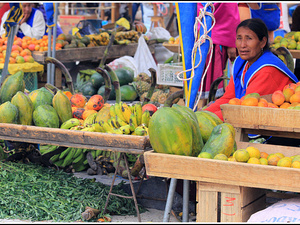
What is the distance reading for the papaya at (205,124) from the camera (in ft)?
8.43

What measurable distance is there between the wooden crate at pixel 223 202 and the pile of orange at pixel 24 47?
481cm

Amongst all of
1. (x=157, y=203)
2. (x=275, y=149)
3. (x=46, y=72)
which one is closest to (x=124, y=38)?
(x=46, y=72)

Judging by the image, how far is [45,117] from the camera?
3.17 metres

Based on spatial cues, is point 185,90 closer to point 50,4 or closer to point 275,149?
point 275,149

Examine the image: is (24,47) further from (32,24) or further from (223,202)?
(223,202)

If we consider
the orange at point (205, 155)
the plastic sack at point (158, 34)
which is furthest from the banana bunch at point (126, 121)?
the plastic sack at point (158, 34)

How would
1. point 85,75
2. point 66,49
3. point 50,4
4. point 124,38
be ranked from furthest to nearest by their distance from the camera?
point 124,38 < point 85,75 < point 66,49 < point 50,4

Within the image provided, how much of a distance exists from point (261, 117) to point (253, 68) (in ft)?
2.71

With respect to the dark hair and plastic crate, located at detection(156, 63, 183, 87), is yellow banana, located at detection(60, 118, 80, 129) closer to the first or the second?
the dark hair

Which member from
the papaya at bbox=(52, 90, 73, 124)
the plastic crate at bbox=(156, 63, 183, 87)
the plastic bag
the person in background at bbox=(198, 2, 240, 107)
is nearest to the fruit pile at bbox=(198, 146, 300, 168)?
the papaya at bbox=(52, 90, 73, 124)

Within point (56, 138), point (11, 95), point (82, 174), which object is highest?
point (11, 95)

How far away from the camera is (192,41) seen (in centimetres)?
332

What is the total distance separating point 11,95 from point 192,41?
1.65 m

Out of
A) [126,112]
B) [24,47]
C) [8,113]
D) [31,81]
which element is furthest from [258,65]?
[24,47]
